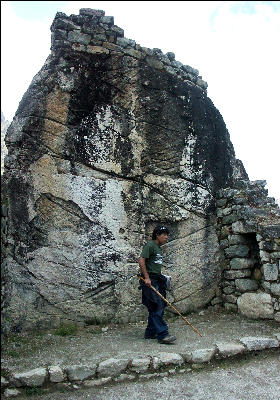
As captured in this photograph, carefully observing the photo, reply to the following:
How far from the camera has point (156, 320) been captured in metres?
5.43

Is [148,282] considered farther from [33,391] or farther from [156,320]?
[33,391]

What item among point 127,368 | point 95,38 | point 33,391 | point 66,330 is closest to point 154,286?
point 127,368

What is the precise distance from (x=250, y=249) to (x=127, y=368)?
137 inches

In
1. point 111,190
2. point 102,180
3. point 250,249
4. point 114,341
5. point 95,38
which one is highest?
point 95,38

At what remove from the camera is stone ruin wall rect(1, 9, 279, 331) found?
5953 mm

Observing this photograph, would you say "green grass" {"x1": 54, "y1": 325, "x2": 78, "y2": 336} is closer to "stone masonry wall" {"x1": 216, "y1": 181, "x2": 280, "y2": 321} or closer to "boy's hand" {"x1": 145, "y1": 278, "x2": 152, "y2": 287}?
"boy's hand" {"x1": 145, "y1": 278, "x2": 152, "y2": 287}

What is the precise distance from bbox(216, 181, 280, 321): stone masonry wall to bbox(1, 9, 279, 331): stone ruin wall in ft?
0.08

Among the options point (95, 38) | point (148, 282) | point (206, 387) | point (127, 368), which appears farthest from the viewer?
point (95, 38)

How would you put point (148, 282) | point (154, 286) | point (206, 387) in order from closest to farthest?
point (206, 387) → point (148, 282) → point (154, 286)

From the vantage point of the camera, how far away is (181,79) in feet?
24.5

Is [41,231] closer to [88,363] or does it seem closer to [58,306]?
[58,306]

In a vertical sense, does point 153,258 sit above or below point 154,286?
above

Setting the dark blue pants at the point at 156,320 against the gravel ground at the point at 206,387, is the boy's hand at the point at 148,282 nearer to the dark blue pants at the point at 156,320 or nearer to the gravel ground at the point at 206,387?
the dark blue pants at the point at 156,320

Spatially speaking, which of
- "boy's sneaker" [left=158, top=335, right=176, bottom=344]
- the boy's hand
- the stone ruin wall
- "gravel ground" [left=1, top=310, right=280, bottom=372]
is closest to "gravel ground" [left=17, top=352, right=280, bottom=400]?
"gravel ground" [left=1, top=310, right=280, bottom=372]
